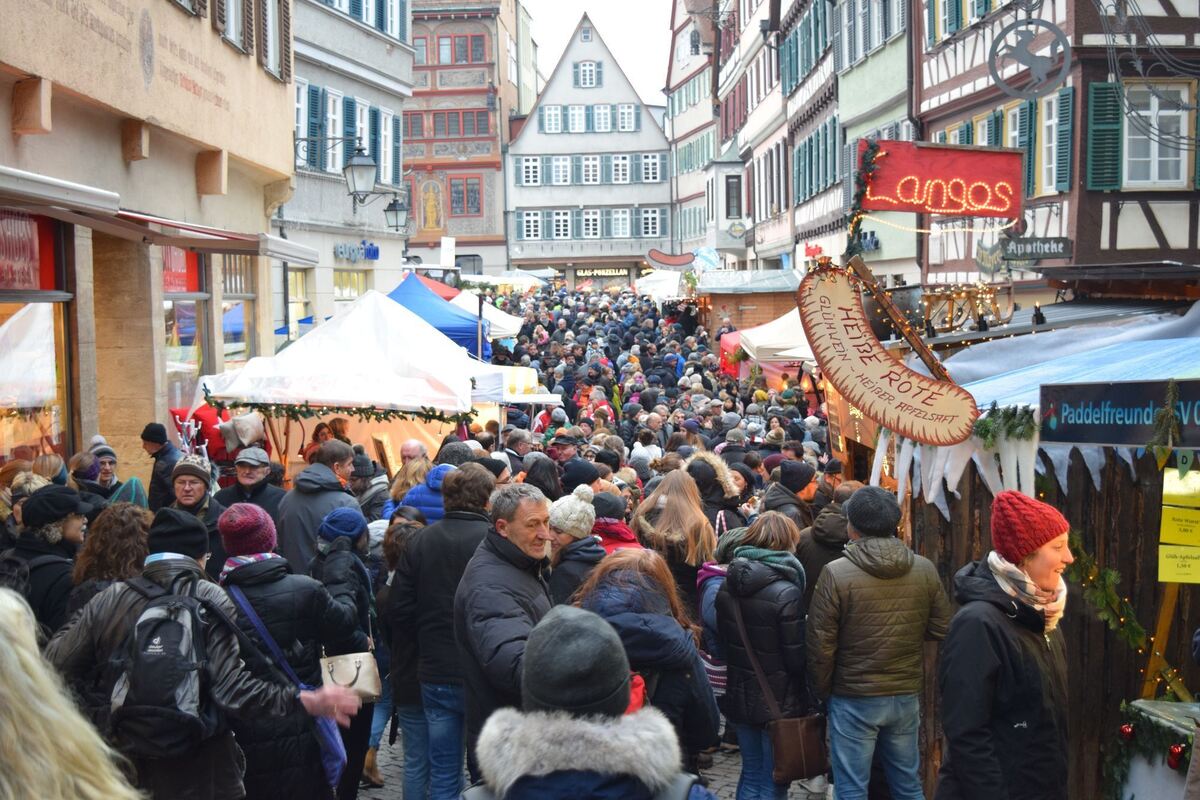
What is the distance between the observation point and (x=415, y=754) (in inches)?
260

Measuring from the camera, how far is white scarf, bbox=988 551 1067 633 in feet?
15.0

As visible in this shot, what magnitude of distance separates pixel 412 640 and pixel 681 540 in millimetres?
1404

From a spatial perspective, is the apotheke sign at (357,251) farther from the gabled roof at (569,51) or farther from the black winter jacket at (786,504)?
the gabled roof at (569,51)

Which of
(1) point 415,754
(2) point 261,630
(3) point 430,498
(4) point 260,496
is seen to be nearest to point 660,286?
(4) point 260,496

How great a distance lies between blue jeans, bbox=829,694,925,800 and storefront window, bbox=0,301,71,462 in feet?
23.9

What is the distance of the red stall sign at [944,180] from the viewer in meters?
9.36

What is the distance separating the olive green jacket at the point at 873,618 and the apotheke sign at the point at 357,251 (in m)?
20.3

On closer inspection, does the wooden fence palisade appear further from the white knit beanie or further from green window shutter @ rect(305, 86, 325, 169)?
green window shutter @ rect(305, 86, 325, 169)

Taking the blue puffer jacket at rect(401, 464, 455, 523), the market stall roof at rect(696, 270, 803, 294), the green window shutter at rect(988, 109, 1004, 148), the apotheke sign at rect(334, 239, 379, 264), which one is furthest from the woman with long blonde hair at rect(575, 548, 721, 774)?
the market stall roof at rect(696, 270, 803, 294)

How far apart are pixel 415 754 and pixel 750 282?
23.9 m

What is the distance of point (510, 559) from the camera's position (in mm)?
5125

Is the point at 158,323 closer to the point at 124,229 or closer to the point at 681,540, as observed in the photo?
the point at 124,229

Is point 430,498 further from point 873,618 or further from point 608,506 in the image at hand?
point 873,618

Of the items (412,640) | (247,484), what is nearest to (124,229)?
(247,484)
